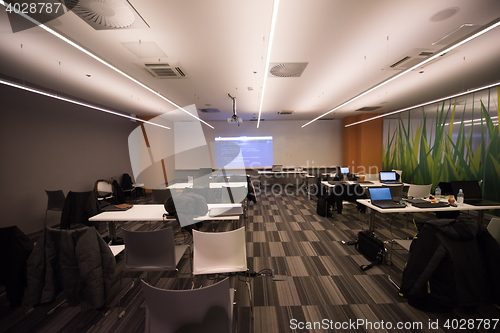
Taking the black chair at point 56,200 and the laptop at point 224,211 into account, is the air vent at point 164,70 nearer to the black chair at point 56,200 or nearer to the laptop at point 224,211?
the laptop at point 224,211

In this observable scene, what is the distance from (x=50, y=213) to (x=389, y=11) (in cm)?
763

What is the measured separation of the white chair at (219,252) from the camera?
1.91 metres

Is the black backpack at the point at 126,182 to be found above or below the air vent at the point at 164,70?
below

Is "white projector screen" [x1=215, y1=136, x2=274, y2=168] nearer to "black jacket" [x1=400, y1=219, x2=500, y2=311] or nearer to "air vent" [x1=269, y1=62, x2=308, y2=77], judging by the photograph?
"air vent" [x1=269, y1=62, x2=308, y2=77]

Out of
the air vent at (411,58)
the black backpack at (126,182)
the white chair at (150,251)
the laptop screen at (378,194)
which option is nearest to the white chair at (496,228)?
the laptop screen at (378,194)

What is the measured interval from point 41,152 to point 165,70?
3736 mm

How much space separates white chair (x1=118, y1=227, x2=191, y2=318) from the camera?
1900 millimetres

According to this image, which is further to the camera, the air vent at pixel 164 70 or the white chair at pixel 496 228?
the air vent at pixel 164 70

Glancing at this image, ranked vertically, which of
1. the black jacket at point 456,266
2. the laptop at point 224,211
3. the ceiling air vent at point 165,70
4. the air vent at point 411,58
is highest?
the ceiling air vent at point 165,70

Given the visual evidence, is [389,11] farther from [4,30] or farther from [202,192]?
[4,30]

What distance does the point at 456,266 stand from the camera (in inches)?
68.7

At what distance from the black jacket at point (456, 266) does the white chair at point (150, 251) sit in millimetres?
2522

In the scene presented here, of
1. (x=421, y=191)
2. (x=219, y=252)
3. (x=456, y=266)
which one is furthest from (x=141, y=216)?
(x=421, y=191)

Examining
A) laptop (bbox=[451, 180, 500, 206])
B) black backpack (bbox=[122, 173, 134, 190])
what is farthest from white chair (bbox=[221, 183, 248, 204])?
black backpack (bbox=[122, 173, 134, 190])
